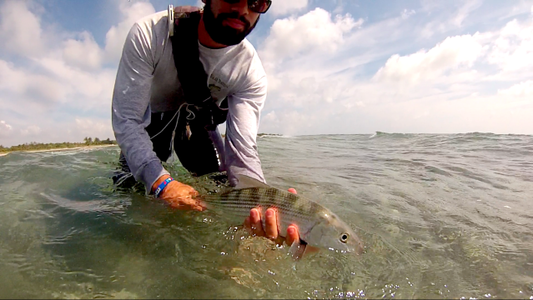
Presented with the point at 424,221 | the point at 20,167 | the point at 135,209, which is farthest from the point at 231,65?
the point at 20,167

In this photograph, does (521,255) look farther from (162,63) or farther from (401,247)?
(162,63)

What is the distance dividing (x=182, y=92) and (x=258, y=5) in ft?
4.87

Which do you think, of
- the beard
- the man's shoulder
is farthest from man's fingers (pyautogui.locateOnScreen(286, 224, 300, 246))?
the man's shoulder

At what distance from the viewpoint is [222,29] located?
3.31m

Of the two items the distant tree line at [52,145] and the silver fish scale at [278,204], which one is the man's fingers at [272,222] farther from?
the distant tree line at [52,145]

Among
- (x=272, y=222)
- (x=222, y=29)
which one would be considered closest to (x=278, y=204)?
(x=272, y=222)

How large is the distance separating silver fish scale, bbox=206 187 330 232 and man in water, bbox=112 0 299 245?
8 cm

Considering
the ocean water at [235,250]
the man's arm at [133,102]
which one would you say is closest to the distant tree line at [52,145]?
the ocean water at [235,250]

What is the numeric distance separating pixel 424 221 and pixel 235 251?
7.77 feet

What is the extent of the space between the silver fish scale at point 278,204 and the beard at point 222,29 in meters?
1.65

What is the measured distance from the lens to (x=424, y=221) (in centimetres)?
368

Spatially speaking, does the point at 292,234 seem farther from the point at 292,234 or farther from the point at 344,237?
the point at 344,237

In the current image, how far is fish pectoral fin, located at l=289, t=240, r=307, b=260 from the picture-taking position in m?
2.35

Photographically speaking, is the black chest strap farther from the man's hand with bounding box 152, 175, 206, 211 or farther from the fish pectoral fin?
the fish pectoral fin
